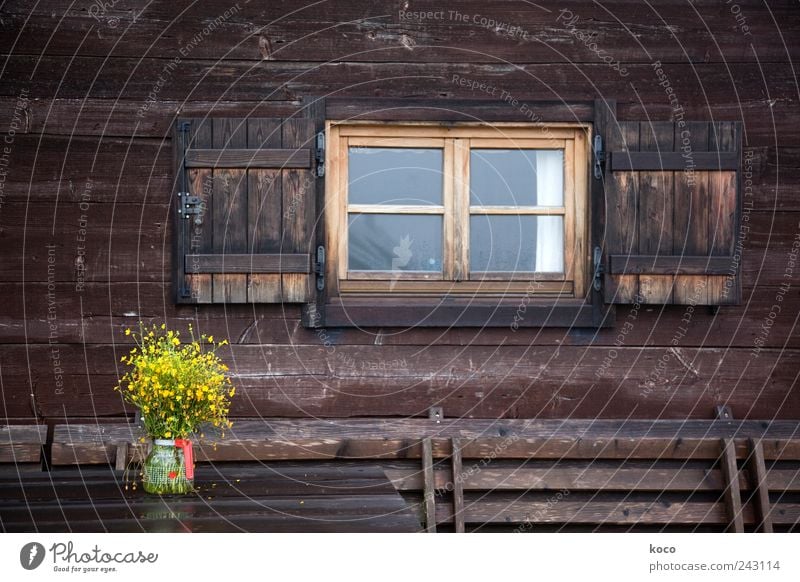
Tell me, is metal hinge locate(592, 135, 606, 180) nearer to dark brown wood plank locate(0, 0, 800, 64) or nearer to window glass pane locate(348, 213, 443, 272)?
dark brown wood plank locate(0, 0, 800, 64)

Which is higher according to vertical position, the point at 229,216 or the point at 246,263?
the point at 229,216

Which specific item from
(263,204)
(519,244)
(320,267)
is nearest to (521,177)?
(519,244)

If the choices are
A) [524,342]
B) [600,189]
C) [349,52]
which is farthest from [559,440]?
[349,52]

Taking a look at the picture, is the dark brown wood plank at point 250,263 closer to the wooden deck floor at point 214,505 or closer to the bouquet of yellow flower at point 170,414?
the wooden deck floor at point 214,505

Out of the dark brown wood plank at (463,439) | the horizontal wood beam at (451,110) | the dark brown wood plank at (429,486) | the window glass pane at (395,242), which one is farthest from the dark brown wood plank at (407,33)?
the dark brown wood plank at (429,486)

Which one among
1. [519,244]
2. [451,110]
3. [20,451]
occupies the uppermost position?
[451,110]

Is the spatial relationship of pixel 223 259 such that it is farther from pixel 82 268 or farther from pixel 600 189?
pixel 600 189

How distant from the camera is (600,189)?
17.9 feet

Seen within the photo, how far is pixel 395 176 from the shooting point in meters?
5.56

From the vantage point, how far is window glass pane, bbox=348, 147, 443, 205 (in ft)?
18.2

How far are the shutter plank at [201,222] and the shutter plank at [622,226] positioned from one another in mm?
2003

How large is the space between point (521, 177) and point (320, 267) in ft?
3.81

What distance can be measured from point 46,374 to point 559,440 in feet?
8.51

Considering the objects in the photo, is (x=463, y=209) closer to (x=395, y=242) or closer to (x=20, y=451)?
(x=395, y=242)
